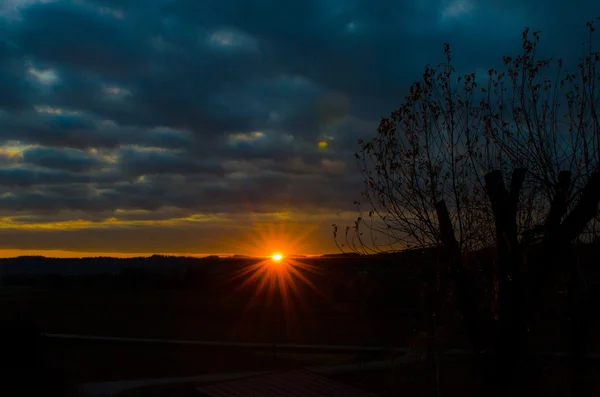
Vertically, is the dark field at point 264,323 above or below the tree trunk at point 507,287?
below

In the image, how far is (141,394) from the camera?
39.6ft

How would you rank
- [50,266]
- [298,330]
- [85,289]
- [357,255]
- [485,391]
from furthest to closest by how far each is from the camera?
[50,266], [85,289], [298,330], [357,255], [485,391]

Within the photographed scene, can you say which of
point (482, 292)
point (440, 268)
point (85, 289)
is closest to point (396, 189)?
point (440, 268)

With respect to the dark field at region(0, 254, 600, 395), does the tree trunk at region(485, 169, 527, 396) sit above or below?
above

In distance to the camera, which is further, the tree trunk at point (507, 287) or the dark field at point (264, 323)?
the dark field at point (264, 323)

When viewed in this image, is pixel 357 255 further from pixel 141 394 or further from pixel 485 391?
pixel 141 394

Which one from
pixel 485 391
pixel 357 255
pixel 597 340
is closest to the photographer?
pixel 485 391

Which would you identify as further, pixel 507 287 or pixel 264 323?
pixel 264 323

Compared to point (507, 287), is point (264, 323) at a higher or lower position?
lower

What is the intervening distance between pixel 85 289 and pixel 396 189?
4859 centimetres

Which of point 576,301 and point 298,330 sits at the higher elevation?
point 576,301

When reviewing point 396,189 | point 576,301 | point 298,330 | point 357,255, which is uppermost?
point 396,189

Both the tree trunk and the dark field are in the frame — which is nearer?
the tree trunk

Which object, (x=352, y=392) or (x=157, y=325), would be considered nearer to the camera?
(x=352, y=392)
